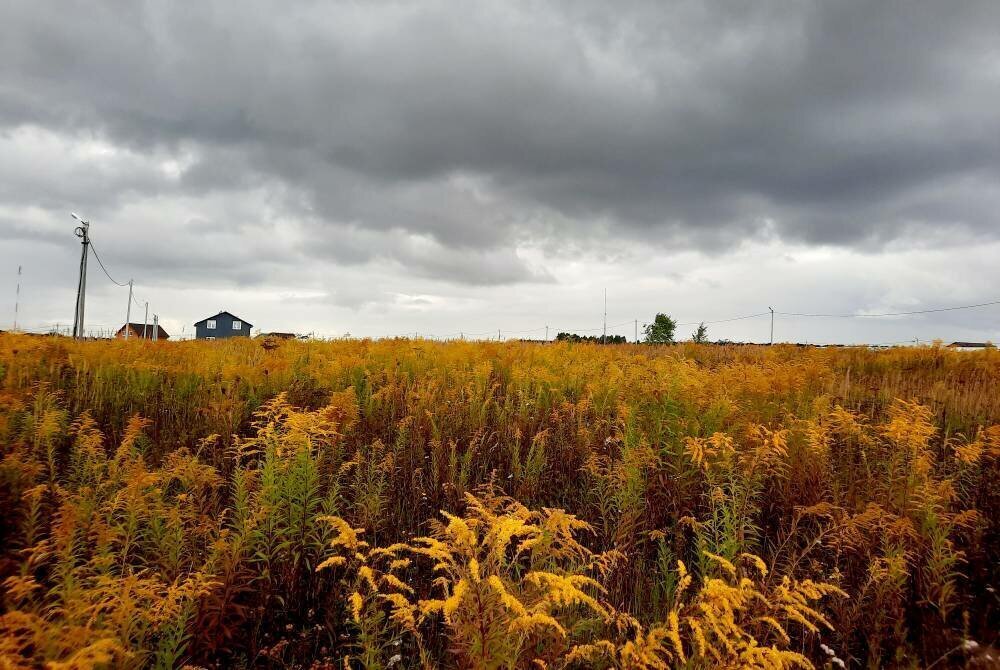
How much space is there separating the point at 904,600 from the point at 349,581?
353 cm

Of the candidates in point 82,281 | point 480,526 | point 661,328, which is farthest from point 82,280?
point 661,328

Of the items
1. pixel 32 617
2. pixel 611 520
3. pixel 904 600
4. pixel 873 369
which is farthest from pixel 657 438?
pixel 873 369

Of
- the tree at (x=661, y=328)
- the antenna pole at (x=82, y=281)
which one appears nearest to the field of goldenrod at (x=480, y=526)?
the antenna pole at (x=82, y=281)

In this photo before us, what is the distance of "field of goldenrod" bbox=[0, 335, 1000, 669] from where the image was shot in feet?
7.23

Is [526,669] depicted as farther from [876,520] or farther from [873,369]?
[873,369]

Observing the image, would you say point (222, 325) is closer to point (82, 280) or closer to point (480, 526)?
point (82, 280)

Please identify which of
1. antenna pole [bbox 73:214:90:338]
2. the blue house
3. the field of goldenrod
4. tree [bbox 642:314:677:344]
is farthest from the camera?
the blue house

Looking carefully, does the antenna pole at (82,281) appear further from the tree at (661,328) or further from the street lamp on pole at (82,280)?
the tree at (661,328)

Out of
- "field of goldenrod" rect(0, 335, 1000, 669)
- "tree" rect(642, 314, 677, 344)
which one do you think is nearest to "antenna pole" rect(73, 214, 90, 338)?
"field of goldenrod" rect(0, 335, 1000, 669)

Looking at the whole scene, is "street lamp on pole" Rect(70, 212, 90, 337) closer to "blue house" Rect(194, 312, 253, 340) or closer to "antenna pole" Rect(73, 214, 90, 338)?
"antenna pole" Rect(73, 214, 90, 338)

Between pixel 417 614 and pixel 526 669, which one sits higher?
pixel 526 669

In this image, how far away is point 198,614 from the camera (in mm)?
2602

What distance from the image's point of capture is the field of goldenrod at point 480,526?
2205mm

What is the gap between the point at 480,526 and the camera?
3.30 meters
